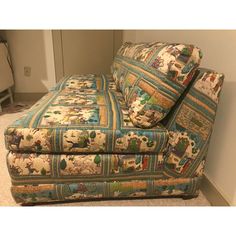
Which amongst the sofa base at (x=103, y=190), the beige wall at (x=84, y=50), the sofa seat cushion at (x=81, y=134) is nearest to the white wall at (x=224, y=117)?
the sofa base at (x=103, y=190)

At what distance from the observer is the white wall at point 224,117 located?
1.03 m

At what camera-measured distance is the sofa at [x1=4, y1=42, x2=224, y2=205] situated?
39.7 inches

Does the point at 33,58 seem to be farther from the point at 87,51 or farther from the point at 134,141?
the point at 134,141

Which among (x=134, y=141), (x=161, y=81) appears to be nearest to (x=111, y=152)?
(x=134, y=141)

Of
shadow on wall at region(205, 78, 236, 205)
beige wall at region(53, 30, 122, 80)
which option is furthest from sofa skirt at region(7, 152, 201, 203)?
beige wall at region(53, 30, 122, 80)

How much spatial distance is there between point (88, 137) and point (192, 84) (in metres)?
0.53

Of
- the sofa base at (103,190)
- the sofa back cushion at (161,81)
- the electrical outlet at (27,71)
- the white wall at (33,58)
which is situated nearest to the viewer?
the sofa back cushion at (161,81)

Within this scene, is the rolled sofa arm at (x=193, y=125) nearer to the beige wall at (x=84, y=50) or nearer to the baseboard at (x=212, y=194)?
the baseboard at (x=212, y=194)

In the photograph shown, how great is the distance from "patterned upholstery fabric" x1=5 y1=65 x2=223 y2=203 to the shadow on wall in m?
0.09

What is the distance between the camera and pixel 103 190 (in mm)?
1115

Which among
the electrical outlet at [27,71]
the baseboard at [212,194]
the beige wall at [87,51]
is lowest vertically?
the baseboard at [212,194]

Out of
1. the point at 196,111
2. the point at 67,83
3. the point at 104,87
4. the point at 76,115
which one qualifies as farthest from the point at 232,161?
the point at 67,83

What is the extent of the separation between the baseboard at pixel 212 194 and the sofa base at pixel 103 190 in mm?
80
